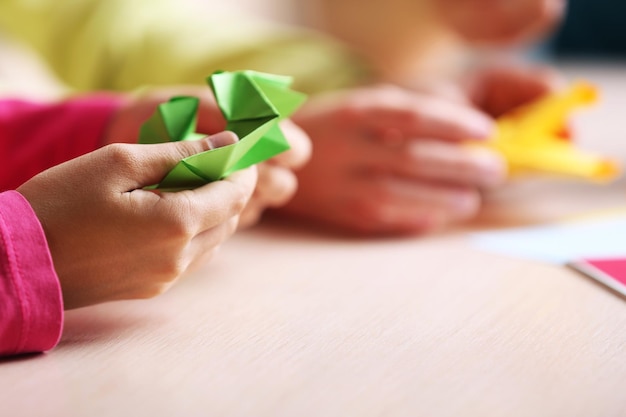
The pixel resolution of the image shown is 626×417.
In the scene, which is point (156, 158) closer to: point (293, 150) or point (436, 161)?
point (293, 150)

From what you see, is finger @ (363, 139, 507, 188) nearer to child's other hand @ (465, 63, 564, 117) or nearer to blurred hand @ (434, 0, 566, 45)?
child's other hand @ (465, 63, 564, 117)

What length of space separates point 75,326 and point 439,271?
205 millimetres

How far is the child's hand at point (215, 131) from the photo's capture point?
0.42 metres

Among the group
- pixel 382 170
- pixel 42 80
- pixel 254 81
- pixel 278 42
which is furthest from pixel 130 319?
pixel 42 80

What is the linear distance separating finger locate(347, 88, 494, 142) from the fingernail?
22 centimetres

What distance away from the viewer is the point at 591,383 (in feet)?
0.94

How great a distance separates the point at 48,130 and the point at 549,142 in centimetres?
36

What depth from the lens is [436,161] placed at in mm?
522

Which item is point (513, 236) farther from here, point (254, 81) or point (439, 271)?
point (254, 81)

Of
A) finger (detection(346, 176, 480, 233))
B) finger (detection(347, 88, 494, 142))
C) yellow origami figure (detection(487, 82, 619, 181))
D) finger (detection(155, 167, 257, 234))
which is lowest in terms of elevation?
finger (detection(346, 176, 480, 233))

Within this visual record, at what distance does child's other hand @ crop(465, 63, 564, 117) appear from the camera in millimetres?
637

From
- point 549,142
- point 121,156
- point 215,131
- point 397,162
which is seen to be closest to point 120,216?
point 121,156

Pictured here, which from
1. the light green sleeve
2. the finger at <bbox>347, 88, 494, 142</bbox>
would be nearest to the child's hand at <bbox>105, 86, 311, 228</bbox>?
the finger at <bbox>347, 88, 494, 142</bbox>

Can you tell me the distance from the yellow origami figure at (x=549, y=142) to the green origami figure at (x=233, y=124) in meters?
0.25
